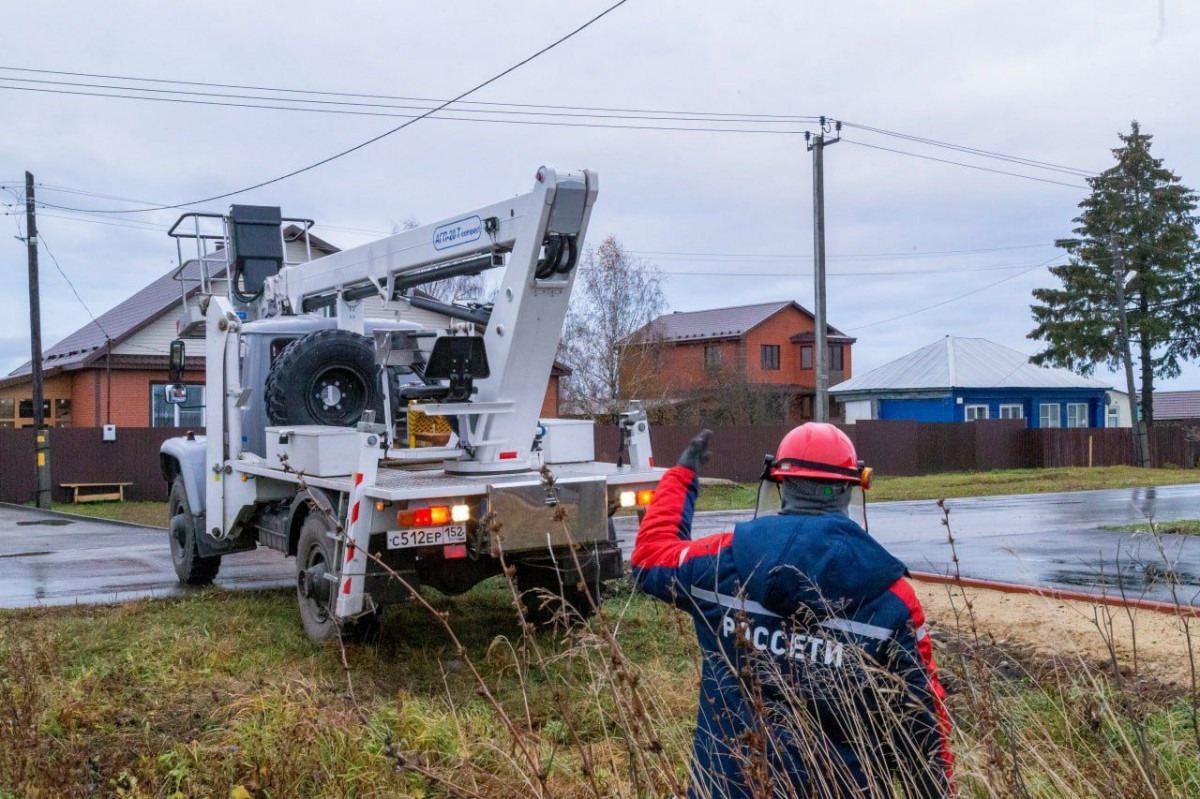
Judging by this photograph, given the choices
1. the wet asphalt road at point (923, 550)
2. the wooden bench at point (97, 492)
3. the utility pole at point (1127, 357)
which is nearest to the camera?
the wet asphalt road at point (923, 550)

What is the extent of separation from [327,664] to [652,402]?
115 feet

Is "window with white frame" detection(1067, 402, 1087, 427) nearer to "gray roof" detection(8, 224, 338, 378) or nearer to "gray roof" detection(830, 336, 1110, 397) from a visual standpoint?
"gray roof" detection(830, 336, 1110, 397)

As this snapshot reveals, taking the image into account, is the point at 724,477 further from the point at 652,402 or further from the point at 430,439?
the point at 430,439

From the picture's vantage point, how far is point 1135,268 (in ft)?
140

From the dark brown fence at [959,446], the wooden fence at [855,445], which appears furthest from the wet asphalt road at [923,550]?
the dark brown fence at [959,446]

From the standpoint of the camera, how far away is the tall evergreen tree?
41.9 meters

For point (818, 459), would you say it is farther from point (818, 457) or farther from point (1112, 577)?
point (1112, 577)


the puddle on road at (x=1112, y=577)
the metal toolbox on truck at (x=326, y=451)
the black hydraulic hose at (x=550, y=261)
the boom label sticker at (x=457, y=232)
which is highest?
the boom label sticker at (x=457, y=232)

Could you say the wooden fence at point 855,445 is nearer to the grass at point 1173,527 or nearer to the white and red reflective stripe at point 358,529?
the grass at point 1173,527

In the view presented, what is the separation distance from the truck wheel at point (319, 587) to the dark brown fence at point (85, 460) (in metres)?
19.7

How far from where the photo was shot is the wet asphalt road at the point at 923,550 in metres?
11.7

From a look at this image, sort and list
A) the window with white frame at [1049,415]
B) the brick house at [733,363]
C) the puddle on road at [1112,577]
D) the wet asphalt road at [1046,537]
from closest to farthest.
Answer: the puddle on road at [1112,577] → the wet asphalt road at [1046,537] → the brick house at [733,363] → the window with white frame at [1049,415]

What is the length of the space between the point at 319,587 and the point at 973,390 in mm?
42825

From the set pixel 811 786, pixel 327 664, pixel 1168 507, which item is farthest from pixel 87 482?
A: pixel 811 786
